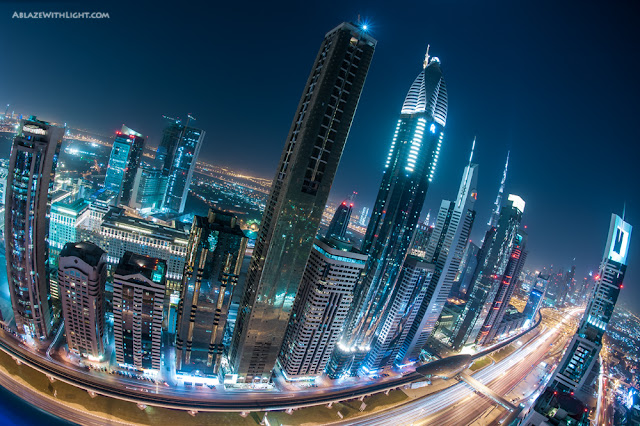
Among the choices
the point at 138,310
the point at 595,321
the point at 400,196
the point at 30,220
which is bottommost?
the point at 138,310

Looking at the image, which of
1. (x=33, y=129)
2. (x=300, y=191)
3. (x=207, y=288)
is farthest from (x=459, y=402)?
Answer: (x=33, y=129)

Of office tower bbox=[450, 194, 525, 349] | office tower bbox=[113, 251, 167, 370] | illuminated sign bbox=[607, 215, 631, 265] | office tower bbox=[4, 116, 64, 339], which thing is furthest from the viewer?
office tower bbox=[450, 194, 525, 349]

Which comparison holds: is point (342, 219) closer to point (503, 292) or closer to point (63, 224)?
point (503, 292)

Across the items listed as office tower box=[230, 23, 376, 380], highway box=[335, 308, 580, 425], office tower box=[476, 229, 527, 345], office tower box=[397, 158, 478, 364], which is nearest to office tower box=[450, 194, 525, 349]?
office tower box=[476, 229, 527, 345]

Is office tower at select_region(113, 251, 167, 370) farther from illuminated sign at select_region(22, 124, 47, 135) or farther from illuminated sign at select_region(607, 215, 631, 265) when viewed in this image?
illuminated sign at select_region(607, 215, 631, 265)

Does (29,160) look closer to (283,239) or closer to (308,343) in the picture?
(283,239)

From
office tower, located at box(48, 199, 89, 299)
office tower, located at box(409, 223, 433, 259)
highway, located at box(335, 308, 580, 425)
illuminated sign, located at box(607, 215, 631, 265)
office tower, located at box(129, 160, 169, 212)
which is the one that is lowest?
highway, located at box(335, 308, 580, 425)
